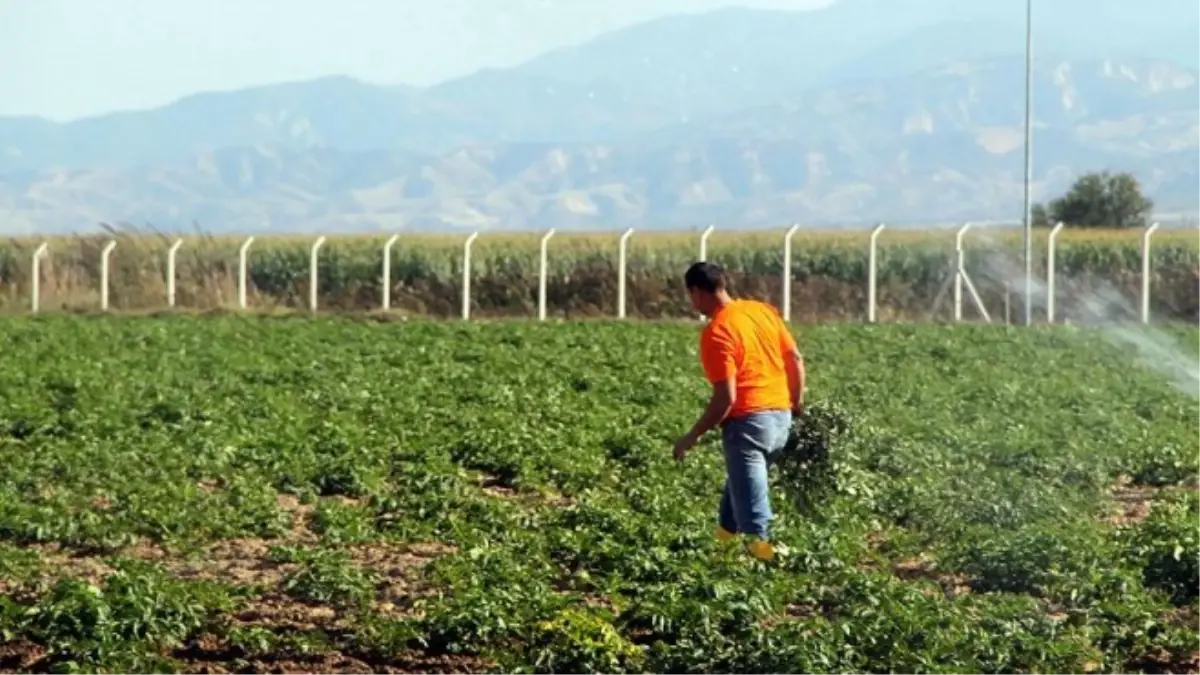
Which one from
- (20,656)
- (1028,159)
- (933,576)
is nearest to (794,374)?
(933,576)

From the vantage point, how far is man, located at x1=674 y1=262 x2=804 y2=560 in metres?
12.7

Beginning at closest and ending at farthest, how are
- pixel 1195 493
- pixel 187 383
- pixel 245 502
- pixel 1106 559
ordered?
1. pixel 1106 559
2. pixel 245 502
3. pixel 1195 493
4. pixel 187 383

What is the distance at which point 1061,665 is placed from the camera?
10391 millimetres

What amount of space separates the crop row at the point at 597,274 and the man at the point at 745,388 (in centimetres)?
3373

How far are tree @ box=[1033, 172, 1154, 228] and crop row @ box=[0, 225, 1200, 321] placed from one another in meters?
25.8

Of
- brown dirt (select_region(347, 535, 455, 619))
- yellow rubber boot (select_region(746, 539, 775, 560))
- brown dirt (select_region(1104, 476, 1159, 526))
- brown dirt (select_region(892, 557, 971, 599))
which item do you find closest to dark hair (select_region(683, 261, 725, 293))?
yellow rubber boot (select_region(746, 539, 775, 560))

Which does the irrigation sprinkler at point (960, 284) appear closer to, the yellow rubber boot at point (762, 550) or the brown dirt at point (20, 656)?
the yellow rubber boot at point (762, 550)

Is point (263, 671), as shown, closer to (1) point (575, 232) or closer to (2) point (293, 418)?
(2) point (293, 418)

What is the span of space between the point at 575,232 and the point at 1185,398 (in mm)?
38984

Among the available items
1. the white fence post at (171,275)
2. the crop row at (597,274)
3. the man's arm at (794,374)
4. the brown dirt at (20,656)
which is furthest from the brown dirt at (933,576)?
the white fence post at (171,275)

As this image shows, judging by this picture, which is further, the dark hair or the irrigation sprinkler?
the irrigation sprinkler

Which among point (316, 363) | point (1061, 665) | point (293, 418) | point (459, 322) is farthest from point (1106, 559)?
point (459, 322)

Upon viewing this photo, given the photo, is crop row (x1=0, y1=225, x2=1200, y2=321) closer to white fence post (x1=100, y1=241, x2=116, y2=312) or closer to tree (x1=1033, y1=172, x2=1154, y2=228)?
white fence post (x1=100, y1=241, x2=116, y2=312)

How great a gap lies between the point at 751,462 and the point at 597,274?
131ft
